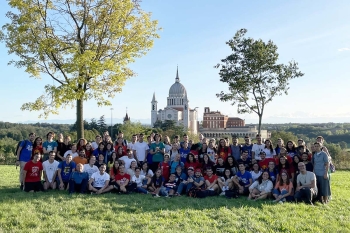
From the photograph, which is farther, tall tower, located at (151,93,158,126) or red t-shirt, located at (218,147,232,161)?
tall tower, located at (151,93,158,126)

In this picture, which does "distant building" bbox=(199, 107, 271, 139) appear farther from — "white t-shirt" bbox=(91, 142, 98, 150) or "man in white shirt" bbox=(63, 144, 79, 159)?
"man in white shirt" bbox=(63, 144, 79, 159)

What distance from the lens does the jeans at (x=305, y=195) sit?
896 cm

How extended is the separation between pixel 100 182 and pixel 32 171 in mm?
2097

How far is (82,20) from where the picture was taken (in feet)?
46.8

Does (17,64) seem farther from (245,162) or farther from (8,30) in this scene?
(245,162)

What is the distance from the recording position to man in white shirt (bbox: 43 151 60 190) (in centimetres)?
1032

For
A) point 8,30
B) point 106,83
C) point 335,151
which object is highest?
point 8,30

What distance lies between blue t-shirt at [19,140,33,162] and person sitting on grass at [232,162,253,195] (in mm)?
6510

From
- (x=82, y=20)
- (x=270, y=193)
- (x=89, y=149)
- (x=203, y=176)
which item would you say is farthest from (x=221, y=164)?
(x=82, y=20)

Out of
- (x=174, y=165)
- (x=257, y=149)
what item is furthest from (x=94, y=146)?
(x=257, y=149)

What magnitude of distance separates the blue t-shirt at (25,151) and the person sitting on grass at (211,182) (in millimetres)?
5683

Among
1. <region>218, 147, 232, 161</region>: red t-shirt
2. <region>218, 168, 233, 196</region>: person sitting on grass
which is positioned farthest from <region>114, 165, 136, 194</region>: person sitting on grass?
<region>218, 147, 232, 161</region>: red t-shirt

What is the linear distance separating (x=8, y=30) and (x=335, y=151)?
4109cm

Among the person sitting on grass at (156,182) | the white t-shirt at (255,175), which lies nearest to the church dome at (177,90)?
the person sitting on grass at (156,182)
